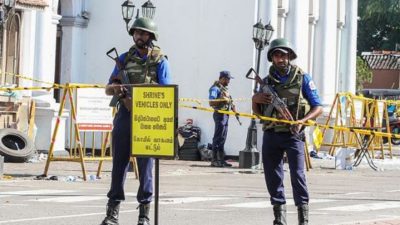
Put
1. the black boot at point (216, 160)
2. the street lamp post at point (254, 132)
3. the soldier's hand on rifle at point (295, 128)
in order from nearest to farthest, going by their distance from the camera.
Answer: the soldier's hand on rifle at point (295, 128)
the black boot at point (216, 160)
the street lamp post at point (254, 132)

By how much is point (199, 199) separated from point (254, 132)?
10.7 meters

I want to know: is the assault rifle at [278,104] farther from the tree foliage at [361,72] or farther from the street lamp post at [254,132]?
the tree foliage at [361,72]

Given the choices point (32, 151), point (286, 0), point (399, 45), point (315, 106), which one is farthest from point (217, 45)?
point (399, 45)

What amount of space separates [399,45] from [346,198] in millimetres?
59136

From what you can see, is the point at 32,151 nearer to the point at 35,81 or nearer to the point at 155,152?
the point at 35,81

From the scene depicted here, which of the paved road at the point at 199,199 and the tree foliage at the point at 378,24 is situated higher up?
the tree foliage at the point at 378,24

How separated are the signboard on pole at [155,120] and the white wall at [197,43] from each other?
19.0 meters

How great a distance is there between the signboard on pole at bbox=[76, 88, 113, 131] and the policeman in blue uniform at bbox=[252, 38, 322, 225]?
7854 millimetres

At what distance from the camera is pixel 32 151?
2355 centimetres

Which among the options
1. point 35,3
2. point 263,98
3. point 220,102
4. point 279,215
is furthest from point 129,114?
point 35,3

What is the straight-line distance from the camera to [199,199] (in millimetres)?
15398

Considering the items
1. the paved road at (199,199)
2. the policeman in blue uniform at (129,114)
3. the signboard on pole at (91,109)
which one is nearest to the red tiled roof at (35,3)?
the paved road at (199,199)

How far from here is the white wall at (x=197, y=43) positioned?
29.2 m

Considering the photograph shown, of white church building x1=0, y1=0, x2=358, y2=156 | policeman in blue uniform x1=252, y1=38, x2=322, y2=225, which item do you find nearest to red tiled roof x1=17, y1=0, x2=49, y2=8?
white church building x1=0, y1=0, x2=358, y2=156
